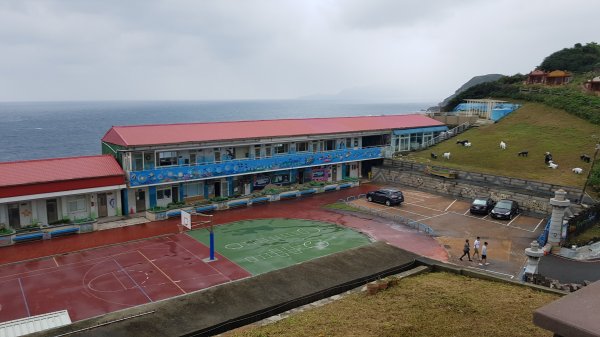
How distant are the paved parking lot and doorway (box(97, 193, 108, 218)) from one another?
2125 cm

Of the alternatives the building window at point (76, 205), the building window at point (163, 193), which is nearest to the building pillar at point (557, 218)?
the building window at point (163, 193)

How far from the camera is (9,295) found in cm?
2214

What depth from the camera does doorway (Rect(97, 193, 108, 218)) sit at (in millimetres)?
35500

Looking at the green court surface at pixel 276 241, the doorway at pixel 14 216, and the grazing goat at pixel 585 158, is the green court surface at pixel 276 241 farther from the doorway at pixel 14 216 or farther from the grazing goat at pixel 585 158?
the grazing goat at pixel 585 158

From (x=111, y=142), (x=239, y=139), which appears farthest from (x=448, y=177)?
(x=111, y=142)

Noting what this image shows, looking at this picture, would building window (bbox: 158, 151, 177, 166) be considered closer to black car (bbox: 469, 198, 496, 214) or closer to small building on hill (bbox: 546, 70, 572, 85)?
black car (bbox: 469, 198, 496, 214)

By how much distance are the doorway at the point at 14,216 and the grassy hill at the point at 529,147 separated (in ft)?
128

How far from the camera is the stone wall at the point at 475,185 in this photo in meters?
36.7

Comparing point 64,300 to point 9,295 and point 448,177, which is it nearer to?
point 9,295

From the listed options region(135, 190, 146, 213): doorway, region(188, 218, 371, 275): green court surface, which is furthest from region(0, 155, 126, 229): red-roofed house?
region(188, 218, 371, 275): green court surface

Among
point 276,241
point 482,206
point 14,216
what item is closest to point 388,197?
point 482,206

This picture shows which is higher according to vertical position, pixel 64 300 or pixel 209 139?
pixel 209 139

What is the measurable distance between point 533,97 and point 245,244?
56.8 m

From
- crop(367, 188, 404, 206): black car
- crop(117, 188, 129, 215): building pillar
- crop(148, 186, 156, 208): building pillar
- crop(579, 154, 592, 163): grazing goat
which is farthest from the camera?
crop(579, 154, 592, 163): grazing goat
